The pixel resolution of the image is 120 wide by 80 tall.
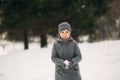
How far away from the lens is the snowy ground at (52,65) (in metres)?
8.50

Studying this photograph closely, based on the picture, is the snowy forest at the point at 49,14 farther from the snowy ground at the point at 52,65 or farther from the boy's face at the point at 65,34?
the boy's face at the point at 65,34

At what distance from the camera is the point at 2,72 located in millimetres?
11906

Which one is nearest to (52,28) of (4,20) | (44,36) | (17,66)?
(44,36)

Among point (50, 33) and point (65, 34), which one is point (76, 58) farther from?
point (50, 33)

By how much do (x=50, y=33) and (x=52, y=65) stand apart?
384 inches

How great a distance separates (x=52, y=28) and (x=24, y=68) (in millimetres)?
8416

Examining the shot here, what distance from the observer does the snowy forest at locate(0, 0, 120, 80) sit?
9469mm

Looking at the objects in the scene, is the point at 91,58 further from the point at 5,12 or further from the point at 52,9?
the point at 5,12

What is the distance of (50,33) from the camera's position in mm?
20375

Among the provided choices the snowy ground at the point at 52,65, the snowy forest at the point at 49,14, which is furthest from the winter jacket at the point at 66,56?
the snowy forest at the point at 49,14

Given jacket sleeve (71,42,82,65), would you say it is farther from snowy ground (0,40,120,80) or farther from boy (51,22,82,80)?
snowy ground (0,40,120,80)

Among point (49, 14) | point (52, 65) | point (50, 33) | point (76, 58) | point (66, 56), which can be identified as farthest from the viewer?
point (50, 33)

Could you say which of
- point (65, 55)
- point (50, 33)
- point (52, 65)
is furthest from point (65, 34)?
point (50, 33)

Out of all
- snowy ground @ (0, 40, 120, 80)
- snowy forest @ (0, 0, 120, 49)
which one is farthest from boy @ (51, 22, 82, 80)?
snowy forest @ (0, 0, 120, 49)
